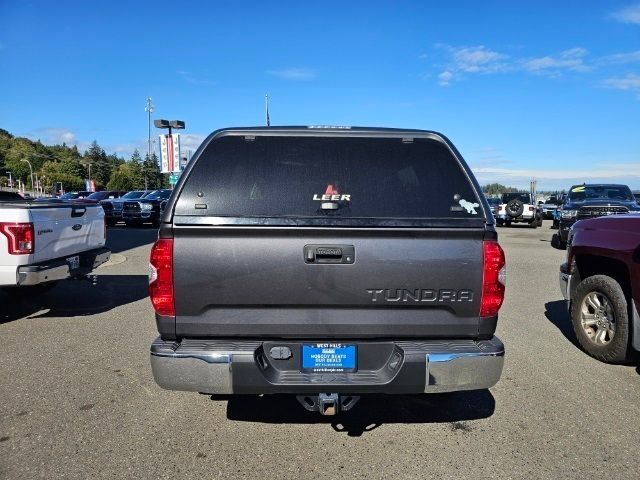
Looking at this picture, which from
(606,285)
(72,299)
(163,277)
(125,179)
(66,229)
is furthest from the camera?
(125,179)

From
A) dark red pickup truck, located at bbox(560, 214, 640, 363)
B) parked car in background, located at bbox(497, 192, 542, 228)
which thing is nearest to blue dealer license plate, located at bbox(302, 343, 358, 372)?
dark red pickup truck, located at bbox(560, 214, 640, 363)

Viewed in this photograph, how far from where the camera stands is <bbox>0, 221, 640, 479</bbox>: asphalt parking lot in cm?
293

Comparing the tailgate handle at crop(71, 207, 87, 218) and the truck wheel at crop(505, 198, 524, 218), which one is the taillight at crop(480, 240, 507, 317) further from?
the truck wheel at crop(505, 198, 524, 218)

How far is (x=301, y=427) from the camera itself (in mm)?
3420

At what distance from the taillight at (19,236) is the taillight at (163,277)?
11.7ft

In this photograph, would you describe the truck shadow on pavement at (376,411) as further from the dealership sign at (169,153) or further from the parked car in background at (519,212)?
the parked car in background at (519,212)

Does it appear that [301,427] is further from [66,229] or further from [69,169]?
[69,169]

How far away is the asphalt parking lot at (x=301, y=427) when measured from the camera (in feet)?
9.62

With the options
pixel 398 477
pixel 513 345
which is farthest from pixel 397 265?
pixel 513 345

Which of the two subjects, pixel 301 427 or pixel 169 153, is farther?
pixel 169 153

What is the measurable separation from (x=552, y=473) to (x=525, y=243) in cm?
1594

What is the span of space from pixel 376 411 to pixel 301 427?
0.61 m

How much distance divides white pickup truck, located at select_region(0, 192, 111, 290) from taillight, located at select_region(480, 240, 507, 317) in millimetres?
4986

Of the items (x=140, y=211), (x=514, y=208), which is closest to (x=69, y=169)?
(x=140, y=211)
